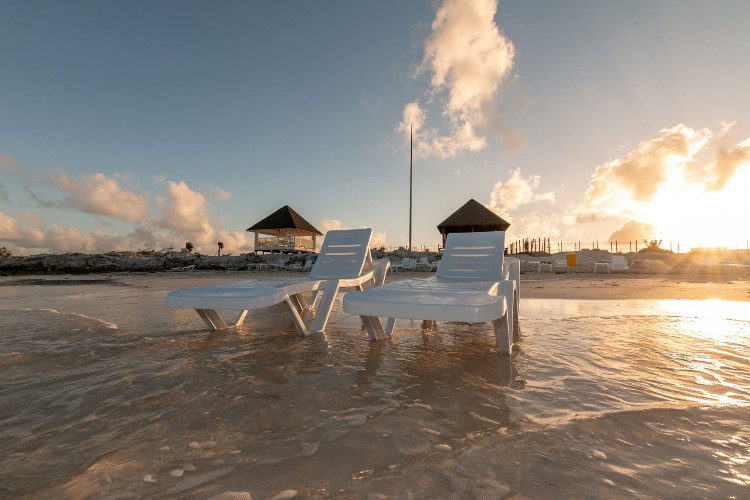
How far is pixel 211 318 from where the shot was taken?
14.1 ft

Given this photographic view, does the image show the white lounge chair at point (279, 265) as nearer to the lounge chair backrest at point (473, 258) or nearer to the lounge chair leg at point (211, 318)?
the lounge chair leg at point (211, 318)

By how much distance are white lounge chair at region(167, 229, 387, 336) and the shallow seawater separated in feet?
1.51

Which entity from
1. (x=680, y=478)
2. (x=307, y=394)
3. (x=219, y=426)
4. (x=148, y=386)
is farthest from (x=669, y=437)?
(x=148, y=386)

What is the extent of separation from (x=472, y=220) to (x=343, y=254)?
24.6 m

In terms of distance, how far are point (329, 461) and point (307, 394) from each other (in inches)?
31.4

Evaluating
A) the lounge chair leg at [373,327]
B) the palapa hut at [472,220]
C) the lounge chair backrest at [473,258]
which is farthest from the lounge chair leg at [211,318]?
the palapa hut at [472,220]

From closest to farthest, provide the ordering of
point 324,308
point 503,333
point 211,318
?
point 503,333 < point 324,308 < point 211,318

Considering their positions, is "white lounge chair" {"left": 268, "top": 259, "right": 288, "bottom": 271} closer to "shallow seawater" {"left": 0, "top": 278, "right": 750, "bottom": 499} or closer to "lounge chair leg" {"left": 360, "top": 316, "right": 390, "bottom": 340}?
"shallow seawater" {"left": 0, "top": 278, "right": 750, "bottom": 499}

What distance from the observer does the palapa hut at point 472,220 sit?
91.5 ft

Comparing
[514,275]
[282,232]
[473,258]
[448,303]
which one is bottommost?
[448,303]

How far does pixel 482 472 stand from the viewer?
4.43 feet

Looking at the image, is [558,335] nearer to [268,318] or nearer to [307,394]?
[307,394]

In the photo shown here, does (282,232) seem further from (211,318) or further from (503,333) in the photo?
(503,333)

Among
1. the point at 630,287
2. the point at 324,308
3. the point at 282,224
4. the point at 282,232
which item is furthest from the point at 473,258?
the point at 282,232
